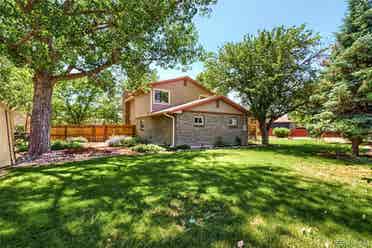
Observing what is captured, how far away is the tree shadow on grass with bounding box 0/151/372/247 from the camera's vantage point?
2.32 meters

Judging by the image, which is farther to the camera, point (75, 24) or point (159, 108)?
point (159, 108)

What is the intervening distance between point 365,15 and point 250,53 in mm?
6688

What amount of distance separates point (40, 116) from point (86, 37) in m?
4.25

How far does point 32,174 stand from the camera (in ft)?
16.9

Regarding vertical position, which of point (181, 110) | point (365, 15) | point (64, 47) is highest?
point (365, 15)

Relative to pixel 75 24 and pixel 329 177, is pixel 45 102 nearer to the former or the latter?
pixel 75 24

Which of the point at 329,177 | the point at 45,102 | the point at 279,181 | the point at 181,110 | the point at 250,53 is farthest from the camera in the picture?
the point at 250,53

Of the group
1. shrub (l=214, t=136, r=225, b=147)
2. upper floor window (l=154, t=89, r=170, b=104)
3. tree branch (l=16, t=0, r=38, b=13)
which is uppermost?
tree branch (l=16, t=0, r=38, b=13)

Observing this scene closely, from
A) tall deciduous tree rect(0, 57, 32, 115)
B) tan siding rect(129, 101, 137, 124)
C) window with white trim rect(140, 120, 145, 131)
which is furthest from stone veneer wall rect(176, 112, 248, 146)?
tall deciduous tree rect(0, 57, 32, 115)

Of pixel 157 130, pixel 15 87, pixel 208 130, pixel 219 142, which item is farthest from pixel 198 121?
pixel 15 87

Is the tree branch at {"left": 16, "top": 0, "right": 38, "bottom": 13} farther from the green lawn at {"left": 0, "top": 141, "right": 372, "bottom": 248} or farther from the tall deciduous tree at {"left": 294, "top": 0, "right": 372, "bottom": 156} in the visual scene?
the tall deciduous tree at {"left": 294, "top": 0, "right": 372, "bottom": 156}

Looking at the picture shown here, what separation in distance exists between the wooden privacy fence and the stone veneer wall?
7954mm

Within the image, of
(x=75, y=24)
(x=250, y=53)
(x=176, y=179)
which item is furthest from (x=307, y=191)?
(x=250, y=53)

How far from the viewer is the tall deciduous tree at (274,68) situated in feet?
43.8
